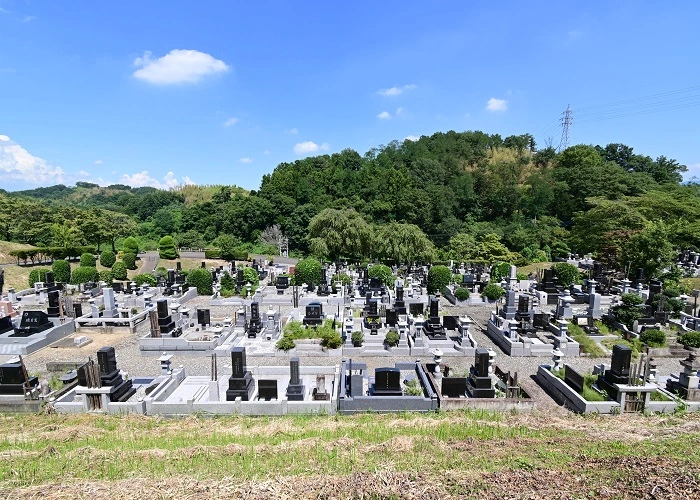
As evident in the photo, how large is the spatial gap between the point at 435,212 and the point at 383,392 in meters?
42.1

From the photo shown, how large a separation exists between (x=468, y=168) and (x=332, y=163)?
26.6 metres

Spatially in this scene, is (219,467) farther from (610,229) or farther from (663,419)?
(610,229)

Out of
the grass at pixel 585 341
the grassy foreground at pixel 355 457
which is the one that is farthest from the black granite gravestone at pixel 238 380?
the grass at pixel 585 341

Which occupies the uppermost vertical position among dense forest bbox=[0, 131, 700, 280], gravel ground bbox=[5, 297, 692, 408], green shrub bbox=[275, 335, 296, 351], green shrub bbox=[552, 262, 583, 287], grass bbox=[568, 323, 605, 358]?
dense forest bbox=[0, 131, 700, 280]

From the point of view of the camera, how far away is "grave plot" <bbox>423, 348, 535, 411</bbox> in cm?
1016

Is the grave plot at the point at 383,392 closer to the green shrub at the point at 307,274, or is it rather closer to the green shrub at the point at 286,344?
the green shrub at the point at 286,344

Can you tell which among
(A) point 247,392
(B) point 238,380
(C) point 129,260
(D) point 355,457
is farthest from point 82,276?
(D) point 355,457

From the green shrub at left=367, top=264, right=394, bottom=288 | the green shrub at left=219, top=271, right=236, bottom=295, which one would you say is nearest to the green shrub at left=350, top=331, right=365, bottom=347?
the green shrub at left=367, top=264, right=394, bottom=288

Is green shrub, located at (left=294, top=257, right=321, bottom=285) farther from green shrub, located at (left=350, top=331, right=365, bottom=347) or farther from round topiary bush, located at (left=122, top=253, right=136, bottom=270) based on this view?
round topiary bush, located at (left=122, top=253, right=136, bottom=270)

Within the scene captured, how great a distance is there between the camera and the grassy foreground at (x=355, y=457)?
19.1 ft

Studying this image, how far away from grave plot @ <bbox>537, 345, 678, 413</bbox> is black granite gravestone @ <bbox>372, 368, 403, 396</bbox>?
4853 millimetres

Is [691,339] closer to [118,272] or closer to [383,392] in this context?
[383,392]

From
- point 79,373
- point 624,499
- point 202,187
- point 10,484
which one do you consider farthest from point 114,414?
point 202,187

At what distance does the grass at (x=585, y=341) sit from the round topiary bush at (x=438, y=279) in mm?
9278
